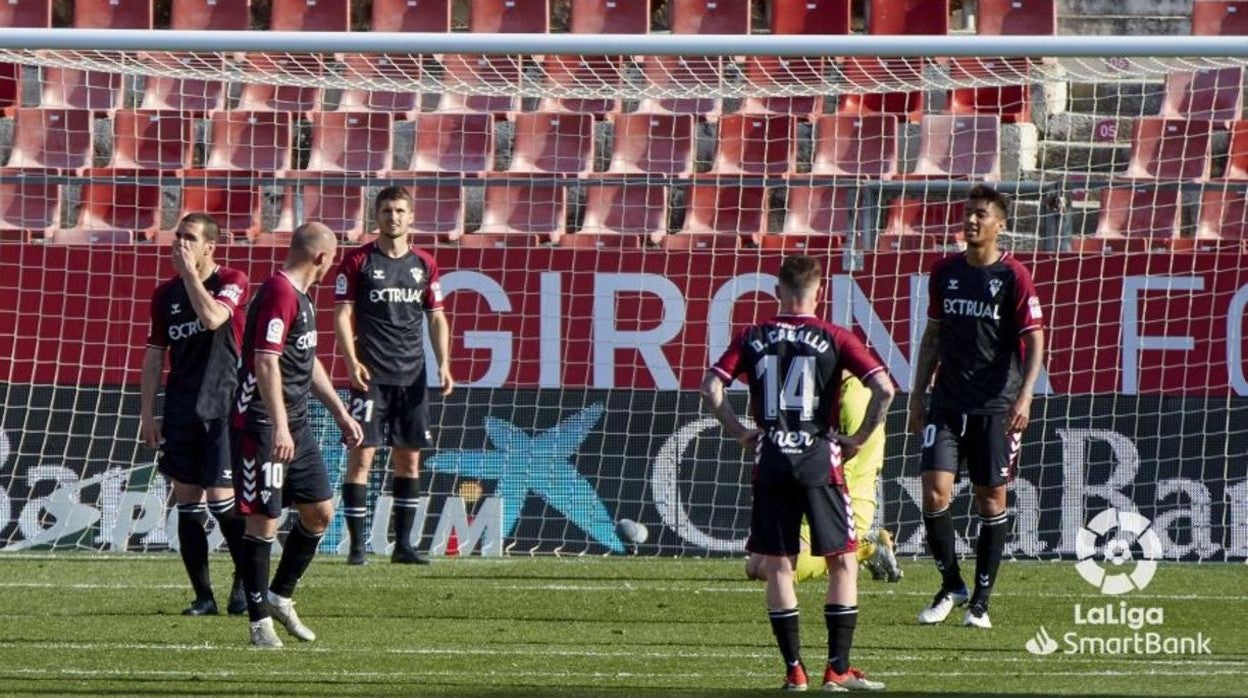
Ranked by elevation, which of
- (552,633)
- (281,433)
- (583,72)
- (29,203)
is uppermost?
(583,72)

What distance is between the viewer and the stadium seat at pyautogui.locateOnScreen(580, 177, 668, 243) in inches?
519

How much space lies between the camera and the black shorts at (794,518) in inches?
257

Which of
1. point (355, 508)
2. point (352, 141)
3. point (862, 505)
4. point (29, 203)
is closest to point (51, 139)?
point (29, 203)

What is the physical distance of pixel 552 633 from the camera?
8086 mm

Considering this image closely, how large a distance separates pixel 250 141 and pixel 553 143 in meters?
2.18

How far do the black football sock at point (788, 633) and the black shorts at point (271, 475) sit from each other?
2125mm

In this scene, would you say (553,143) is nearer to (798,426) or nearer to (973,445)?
(973,445)

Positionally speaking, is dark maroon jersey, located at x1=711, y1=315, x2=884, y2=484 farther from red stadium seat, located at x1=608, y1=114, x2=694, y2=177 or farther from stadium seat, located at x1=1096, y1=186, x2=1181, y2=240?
red stadium seat, located at x1=608, y1=114, x2=694, y2=177

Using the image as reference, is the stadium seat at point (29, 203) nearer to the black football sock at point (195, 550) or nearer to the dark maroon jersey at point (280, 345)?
the black football sock at point (195, 550)

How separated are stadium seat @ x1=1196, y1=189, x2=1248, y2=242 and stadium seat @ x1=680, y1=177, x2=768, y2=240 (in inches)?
112

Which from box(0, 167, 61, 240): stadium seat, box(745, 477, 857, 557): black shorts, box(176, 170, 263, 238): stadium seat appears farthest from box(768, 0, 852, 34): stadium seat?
box(745, 477, 857, 557): black shorts

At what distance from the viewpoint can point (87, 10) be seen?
1555 centimetres

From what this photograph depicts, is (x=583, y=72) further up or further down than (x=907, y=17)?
further down

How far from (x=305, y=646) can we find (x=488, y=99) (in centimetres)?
796
